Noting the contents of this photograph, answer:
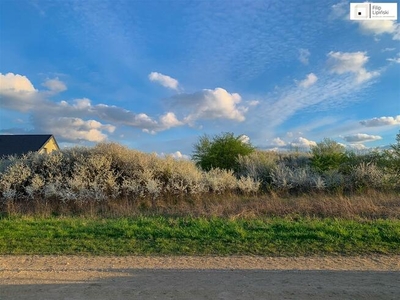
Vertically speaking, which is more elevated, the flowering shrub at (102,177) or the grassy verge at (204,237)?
the flowering shrub at (102,177)

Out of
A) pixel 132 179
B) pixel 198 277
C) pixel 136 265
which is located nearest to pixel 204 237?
pixel 136 265

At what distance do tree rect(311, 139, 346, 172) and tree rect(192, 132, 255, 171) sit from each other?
4225 mm

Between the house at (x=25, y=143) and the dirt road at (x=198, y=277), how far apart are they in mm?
35315

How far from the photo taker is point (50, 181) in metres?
14.9

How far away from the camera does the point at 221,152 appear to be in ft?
73.0

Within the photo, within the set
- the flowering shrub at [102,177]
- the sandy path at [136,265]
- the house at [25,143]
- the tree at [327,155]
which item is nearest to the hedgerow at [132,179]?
the flowering shrub at [102,177]

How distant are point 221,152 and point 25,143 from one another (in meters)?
29.0

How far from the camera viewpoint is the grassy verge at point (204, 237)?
7.66 metres

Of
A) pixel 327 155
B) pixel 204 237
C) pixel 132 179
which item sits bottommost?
pixel 204 237

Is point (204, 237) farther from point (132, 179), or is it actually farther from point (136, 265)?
point (132, 179)

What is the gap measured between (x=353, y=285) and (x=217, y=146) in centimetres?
1722

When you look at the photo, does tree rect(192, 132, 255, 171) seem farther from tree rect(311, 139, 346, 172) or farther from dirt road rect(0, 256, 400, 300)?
Answer: dirt road rect(0, 256, 400, 300)

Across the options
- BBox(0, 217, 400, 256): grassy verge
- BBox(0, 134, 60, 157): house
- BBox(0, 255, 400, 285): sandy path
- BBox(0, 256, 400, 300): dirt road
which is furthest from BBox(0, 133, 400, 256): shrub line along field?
BBox(0, 134, 60, 157): house

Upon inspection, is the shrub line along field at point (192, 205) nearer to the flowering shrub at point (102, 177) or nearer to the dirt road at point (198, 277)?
the flowering shrub at point (102, 177)
